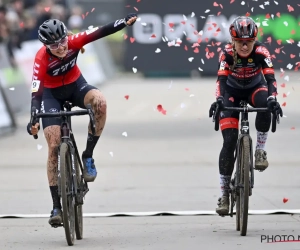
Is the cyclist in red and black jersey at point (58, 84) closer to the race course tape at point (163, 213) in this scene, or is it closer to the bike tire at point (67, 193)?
the bike tire at point (67, 193)

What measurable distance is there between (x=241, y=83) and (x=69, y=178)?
191 cm

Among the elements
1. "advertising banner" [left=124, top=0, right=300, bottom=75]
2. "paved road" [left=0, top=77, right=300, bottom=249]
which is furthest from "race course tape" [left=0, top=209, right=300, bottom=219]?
"advertising banner" [left=124, top=0, right=300, bottom=75]

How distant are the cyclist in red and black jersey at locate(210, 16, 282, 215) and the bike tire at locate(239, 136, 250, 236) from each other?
0.40 metres

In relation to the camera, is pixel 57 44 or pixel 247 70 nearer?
pixel 57 44

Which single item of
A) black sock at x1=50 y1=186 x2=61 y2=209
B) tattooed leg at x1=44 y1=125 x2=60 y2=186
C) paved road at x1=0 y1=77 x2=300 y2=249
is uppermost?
tattooed leg at x1=44 y1=125 x2=60 y2=186

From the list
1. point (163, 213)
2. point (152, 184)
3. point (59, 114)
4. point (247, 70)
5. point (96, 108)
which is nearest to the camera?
point (59, 114)

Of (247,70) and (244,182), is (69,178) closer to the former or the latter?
(244,182)

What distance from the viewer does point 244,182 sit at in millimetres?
8281

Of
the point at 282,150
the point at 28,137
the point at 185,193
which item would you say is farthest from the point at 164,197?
the point at 28,137

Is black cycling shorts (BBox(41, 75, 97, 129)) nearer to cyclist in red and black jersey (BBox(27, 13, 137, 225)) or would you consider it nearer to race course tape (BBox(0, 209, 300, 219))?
cyclist in red and black jersey (BBox(27, 13, 137, 225))

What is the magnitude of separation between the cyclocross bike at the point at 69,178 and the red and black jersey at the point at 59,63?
0.22 metres

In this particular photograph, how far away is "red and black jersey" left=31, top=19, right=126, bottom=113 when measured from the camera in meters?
8.41

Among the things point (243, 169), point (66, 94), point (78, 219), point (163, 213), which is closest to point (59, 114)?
point (66, 94)

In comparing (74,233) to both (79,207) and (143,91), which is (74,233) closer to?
(79,207)
